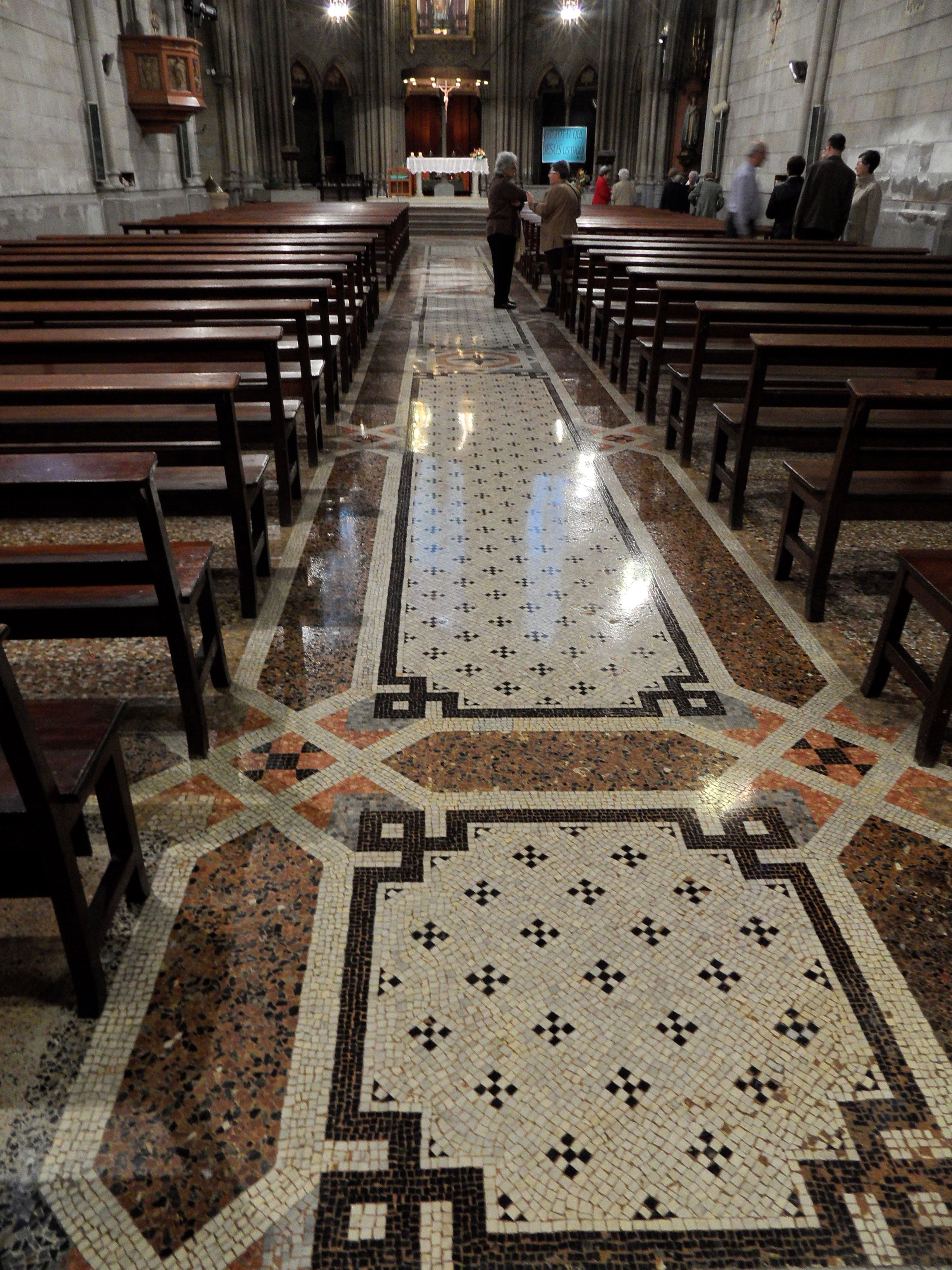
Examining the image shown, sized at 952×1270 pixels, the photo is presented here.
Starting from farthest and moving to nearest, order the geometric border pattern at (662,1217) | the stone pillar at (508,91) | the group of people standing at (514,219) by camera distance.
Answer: the stone pillar at (508,91)
the group of people standing at (514,219)
the geometric border pattern at (662,1217)

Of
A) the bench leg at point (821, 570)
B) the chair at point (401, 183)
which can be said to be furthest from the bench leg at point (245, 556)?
the chair at point (401, 183)

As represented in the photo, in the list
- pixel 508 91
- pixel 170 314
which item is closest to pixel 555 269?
pixel 170 314

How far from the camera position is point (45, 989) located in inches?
61.0

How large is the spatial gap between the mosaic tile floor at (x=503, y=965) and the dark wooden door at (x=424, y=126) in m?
24.1

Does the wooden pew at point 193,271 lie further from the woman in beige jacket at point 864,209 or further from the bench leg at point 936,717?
the woman in beige jacket at point 864,209

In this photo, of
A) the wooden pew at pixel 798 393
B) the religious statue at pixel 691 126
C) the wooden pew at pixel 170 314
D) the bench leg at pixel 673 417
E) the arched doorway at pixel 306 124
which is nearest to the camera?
the wooden pew at pixel 798 393

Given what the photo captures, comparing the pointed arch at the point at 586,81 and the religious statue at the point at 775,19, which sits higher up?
the pointed arch at the point at 586,81

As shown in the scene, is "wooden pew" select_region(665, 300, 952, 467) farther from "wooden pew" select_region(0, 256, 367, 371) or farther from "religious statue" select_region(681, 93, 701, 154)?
"religious statue" select_region(681, 93, 701, 154)

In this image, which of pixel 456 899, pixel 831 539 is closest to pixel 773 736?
pixel 831 539

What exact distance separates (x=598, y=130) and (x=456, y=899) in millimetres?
23338

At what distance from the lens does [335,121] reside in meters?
22.7

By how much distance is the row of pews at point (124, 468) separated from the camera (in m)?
1.44

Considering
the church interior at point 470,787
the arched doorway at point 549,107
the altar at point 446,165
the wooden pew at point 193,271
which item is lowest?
the church interior at point 470,787

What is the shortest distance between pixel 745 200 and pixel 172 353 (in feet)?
24.2
